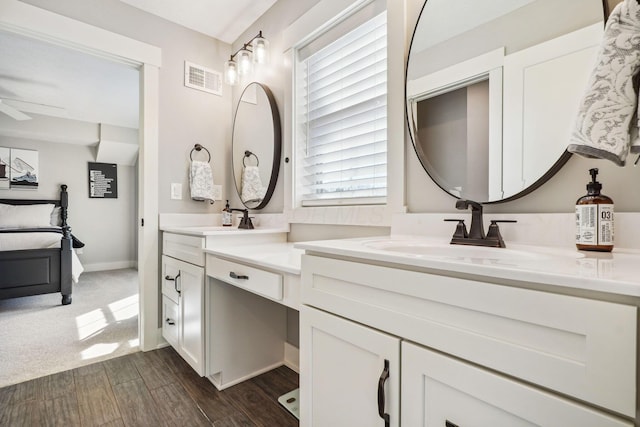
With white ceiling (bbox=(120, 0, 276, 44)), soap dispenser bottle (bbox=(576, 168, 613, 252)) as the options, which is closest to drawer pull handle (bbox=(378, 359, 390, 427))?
soap dispenser bottle (bbox=(576, 168, 613, 252))

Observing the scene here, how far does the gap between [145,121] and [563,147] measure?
2414 millimetres

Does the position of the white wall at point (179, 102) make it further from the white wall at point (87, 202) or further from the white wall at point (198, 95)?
the white wall at point (87, 202)

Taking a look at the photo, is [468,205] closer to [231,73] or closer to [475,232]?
[475,232]

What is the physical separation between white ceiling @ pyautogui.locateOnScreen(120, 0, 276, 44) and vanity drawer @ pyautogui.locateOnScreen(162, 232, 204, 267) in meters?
1.60

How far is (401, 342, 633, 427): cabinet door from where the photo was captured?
0.54 m

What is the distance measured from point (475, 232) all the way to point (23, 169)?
617 centimetres

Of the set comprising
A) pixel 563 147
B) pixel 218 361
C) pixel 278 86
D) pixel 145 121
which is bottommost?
pixel 218 361

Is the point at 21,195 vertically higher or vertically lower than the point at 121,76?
lower

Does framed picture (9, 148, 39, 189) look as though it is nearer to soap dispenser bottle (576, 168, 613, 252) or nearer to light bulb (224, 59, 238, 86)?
light bulb (224, 59, 238, 86)

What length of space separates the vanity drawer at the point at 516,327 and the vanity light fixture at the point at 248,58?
1851mm

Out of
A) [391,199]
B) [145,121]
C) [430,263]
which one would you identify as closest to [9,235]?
[145,121]

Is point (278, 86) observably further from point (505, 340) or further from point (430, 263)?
point (505, 340)

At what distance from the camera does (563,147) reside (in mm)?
976

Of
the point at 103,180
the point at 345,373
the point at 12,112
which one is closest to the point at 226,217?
the point at 345,373
